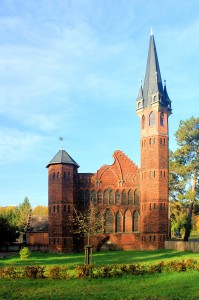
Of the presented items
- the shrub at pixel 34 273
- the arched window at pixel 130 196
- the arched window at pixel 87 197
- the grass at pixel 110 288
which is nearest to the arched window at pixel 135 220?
the arched window at pixel 130 196

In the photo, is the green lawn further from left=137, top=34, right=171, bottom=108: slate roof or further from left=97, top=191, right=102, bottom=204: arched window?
left=137, top=34, right=171, bottom=108: slate roof

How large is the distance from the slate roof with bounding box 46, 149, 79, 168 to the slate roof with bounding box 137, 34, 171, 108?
35.3 feet

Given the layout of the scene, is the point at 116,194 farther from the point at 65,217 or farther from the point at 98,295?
the point at 98,295

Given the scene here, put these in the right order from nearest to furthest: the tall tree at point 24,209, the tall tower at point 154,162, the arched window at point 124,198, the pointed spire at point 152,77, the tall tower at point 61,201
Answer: the tall tower at point 154,162 → the tall tower at point 61,201 → the pointed spire at point 152,77 → the arched window at point 124,198 → the tall tree at point 24,209

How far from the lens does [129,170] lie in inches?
1902

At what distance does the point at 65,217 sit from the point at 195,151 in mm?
18150

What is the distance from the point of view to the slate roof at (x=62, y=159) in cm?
4578

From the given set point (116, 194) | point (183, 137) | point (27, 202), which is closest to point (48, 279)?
point (116, 194)

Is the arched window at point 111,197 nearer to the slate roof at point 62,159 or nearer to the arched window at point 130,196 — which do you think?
the arched window at point 130,196

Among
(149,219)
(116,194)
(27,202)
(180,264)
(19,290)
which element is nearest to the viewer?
(19,290)

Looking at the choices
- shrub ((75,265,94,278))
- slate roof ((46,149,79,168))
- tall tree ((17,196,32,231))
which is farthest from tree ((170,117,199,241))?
tall tree ((17,196,32,231))

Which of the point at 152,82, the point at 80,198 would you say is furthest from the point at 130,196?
the point at 152,82

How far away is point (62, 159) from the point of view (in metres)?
45.9

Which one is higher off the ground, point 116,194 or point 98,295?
point 116,194
